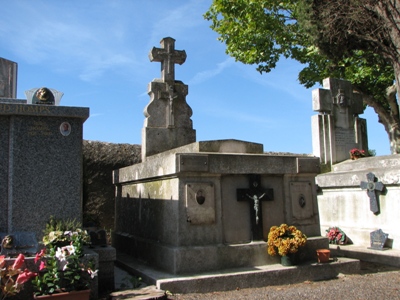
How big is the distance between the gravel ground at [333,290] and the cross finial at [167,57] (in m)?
5.01

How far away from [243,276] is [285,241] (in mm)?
868

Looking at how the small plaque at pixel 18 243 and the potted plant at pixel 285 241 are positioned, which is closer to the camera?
the small plaque at pixel 18 243

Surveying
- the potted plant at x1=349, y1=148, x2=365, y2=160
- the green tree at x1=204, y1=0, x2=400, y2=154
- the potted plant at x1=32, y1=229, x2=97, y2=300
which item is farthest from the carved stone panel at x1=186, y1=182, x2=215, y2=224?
the green tree at x1=204, y1=0, x2=400, y2=154

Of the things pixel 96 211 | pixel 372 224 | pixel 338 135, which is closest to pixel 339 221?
pixel 372 224

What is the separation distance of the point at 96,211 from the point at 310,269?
624cm

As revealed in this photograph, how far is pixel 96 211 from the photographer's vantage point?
35.1ft

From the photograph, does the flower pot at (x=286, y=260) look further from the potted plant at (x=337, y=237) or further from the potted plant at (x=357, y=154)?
the potted plant at (x=357, y=154)

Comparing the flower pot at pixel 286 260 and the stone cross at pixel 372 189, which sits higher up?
the stone cross at pixel 372 189

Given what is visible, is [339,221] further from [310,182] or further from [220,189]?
[220,189]

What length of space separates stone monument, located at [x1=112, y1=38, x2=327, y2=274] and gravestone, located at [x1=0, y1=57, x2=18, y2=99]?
117 inches

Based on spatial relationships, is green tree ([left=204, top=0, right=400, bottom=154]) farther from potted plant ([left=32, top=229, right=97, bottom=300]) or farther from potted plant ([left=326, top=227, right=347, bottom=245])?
potted plant ([left=32, top=229, right=97, bottom=300])

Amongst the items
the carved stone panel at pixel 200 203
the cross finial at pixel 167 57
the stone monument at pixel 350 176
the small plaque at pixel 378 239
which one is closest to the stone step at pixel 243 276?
the carved stone panel at pixel 200 203

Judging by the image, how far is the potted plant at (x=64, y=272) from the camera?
4.51m

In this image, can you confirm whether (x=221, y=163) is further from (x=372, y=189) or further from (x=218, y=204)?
(x=372, y=189)
